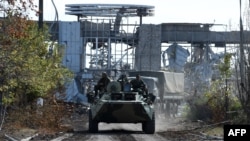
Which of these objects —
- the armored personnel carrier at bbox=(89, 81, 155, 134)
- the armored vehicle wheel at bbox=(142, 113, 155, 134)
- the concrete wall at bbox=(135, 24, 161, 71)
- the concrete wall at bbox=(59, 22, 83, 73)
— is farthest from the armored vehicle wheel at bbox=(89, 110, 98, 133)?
the concrete wall at bbox=(135, 24, 161, 71)

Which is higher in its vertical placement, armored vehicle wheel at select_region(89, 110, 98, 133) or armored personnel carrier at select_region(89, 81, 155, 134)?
armored personnel carrier at select_region(89, 81, 155, 134)

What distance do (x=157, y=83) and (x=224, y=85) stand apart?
15.8 meters

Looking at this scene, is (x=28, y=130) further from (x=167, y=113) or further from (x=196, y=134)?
(x=167, y=113)

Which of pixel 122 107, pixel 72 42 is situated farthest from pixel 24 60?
pixel 72 42

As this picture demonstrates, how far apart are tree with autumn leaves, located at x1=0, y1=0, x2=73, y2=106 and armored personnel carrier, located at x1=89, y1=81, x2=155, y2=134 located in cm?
257

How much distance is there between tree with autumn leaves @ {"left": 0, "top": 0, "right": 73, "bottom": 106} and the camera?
2236 centimetres

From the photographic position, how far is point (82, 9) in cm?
6506

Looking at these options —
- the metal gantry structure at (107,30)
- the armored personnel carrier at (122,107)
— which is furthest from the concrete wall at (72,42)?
the armored personnel carrier at (122,107)

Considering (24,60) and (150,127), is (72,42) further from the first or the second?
(24,60)

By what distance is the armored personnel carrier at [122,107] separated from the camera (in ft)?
102

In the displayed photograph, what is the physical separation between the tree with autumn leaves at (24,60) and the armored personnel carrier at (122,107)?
2.57m

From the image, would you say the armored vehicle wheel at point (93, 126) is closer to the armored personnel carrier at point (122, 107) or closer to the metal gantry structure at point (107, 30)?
the armored personnel carrier at point (122, 107)

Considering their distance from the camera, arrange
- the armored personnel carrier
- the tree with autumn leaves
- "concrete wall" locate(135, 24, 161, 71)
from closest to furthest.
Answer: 1. the tree with autumn leaves
2. the armored personnel carrier
3. "concrete wall" locate(135, 24, 161, 71)

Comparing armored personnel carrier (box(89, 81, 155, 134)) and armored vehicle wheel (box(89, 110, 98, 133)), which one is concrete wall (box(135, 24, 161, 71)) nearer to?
armored personnel carrier (box(89, 81, 155, 134))
